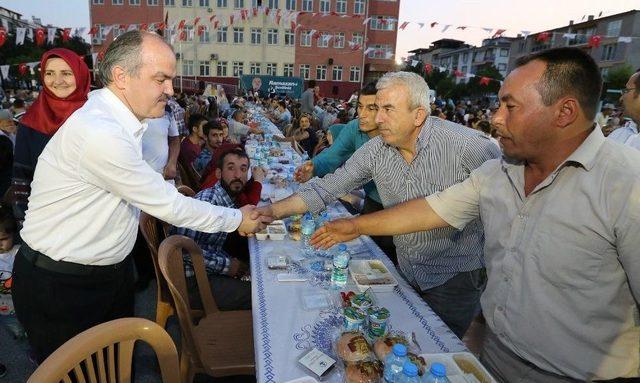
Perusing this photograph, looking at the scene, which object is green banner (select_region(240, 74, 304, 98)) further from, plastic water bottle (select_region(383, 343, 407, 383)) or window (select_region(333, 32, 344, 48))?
plastic water bottle (select_region(383, 343, 407, 383))

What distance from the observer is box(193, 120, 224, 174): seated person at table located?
6.11 meters

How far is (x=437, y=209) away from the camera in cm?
198

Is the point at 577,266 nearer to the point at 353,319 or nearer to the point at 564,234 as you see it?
the point at 564,234

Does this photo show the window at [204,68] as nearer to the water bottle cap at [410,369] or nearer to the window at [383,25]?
the window at [383,25]

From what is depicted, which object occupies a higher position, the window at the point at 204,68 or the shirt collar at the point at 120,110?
the window at the point at 204,68

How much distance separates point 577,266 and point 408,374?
748mm

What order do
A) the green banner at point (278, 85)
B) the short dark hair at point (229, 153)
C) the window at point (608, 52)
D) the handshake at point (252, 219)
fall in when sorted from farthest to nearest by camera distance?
the window at point (608, 52), the green banner at point (278, 85), the short dark hair at point (229, 153), the handshake at point (252, 219)

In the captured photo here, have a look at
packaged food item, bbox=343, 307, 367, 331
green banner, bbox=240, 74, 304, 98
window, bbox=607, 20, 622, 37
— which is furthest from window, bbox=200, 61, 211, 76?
window, bbox=607, 20, 622, 37

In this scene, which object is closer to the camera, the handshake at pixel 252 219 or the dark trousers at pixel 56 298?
the dark trousers at pixel 56 298

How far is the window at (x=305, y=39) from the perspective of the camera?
35781 millimetres

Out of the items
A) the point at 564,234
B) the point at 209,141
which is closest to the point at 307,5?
the point at 209,141

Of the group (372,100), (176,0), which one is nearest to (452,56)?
(176,0)

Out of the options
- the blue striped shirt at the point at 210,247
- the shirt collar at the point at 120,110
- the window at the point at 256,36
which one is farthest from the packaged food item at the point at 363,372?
the window at the point at 256,36

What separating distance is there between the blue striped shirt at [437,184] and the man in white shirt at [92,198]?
4.77 feet
